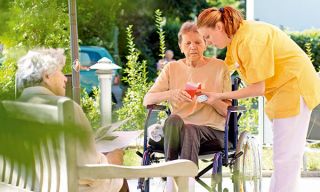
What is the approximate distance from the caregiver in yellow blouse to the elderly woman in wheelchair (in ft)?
0.92

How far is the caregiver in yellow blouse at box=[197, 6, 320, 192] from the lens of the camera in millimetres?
3285

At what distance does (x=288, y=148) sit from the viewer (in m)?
3.48

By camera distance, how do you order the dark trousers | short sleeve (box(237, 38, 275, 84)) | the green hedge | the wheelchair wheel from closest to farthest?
1. short sleeve (box(237, 38, 275, 84))
2. the dark trousers
3. the wheelchair wheel
4. the green hedge

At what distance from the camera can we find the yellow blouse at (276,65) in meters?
3.28

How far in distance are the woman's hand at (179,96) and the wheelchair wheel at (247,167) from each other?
36cm

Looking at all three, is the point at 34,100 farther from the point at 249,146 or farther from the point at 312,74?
the point at 249,146

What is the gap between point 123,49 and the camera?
0.35 metres

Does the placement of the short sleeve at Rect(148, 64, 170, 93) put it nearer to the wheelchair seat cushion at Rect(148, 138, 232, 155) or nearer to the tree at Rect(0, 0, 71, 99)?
the wheelchair seat cushion at Rect(148, 138, 232, 155)

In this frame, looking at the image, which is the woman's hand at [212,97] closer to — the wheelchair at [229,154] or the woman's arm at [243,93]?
the woman's arm at [243,93]

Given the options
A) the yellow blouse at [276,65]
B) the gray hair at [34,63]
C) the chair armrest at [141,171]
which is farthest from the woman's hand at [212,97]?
the gray hair at [34,63]

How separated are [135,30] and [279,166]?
3.16 m

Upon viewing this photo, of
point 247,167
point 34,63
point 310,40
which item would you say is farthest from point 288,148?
point 310,40

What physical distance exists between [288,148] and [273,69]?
0.44 meters

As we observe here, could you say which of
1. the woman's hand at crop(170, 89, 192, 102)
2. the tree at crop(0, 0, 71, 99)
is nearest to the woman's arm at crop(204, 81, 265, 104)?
the woman's hand at crop(170, 89, 192, 102)
